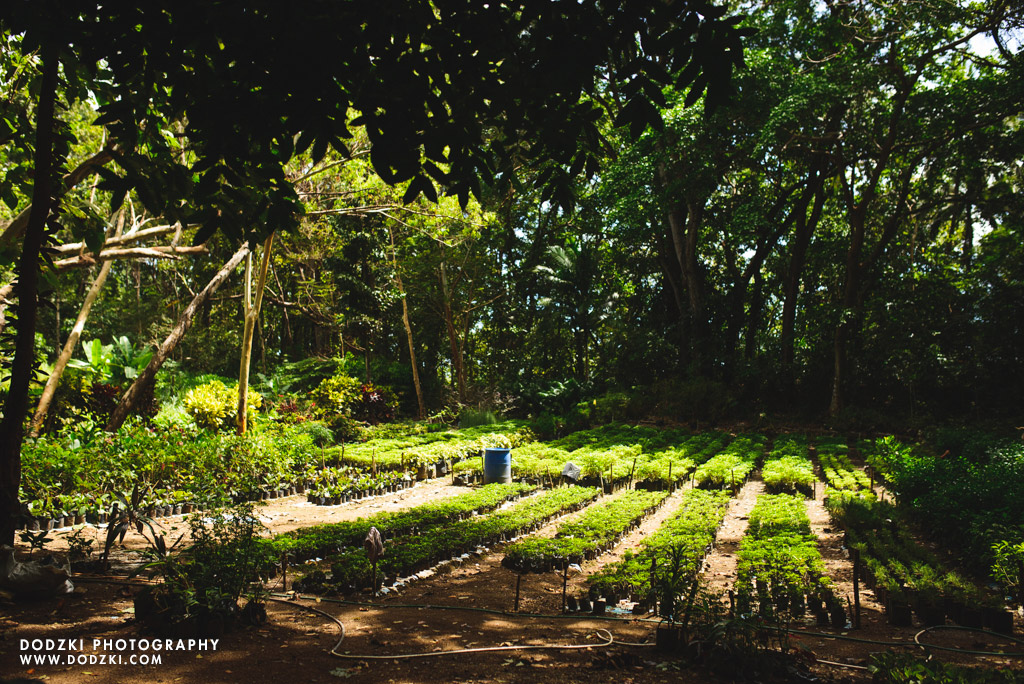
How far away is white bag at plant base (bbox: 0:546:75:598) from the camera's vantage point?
3805 millimetres

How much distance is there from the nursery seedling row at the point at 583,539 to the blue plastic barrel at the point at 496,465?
2988 mm

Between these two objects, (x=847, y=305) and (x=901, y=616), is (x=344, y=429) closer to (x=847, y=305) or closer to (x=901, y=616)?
(x=901, y=616)

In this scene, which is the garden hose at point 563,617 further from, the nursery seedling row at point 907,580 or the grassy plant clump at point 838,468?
the grassy plant clump at point 838,468

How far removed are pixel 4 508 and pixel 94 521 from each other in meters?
3.67

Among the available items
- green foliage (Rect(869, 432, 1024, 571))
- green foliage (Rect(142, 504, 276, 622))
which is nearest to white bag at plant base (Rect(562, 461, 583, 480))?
green foliage (Rect(869, 432, 1024, 571))

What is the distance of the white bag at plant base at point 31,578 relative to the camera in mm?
3805

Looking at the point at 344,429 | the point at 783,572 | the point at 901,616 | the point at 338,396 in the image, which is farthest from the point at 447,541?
the point at 338,396

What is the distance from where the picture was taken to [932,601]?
453 cm

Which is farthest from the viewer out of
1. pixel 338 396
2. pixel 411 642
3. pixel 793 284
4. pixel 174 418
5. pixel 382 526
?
pixel 793 284

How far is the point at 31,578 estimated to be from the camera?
3.93 meters

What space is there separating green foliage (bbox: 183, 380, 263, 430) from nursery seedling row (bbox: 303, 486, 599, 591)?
7.10 m

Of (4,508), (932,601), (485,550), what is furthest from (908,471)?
(4,508)

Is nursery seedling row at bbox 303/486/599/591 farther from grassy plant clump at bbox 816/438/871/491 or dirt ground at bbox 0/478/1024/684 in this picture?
grassy plant clump at bbox 816/438/871/491

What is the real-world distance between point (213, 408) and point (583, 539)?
9.22 m
